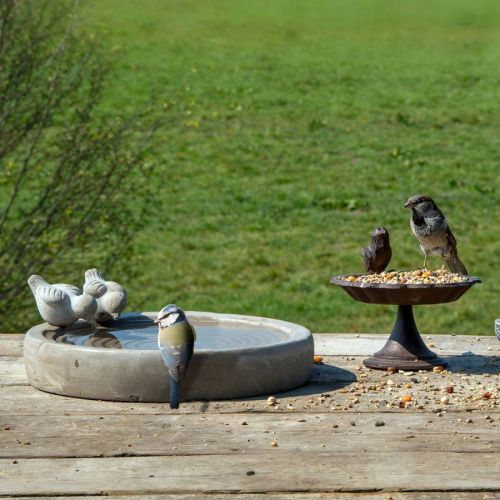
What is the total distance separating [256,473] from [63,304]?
4.88 feet

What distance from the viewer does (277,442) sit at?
3.21m

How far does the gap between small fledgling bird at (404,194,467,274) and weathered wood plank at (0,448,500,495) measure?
135 centimetres

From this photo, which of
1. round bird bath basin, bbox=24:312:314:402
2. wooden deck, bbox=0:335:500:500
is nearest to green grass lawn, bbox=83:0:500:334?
round bird bath basin, bbox=24:312:314:402

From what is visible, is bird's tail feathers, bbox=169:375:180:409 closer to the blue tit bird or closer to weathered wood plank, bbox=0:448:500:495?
the blue tit bird

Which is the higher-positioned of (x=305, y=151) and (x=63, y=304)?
(x=305, y=151)

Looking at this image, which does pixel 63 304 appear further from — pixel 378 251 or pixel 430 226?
pixel 430 226

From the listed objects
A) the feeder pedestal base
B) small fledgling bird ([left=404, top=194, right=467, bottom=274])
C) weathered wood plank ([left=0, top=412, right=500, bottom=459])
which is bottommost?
weathered wood plank ([left=0, top=412, right=500, bottom=459])

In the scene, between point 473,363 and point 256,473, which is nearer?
point 256,473

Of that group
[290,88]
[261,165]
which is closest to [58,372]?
[261,165]

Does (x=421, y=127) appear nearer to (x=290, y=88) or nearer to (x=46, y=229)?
(x=290, y=88)

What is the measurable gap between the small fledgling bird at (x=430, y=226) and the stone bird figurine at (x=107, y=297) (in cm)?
120

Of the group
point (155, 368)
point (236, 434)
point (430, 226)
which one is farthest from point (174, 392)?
point (430, 226)

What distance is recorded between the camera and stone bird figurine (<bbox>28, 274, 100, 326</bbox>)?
162 inches

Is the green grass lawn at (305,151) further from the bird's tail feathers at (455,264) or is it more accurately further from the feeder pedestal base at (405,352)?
the feeder pedestal base at (405,352)
